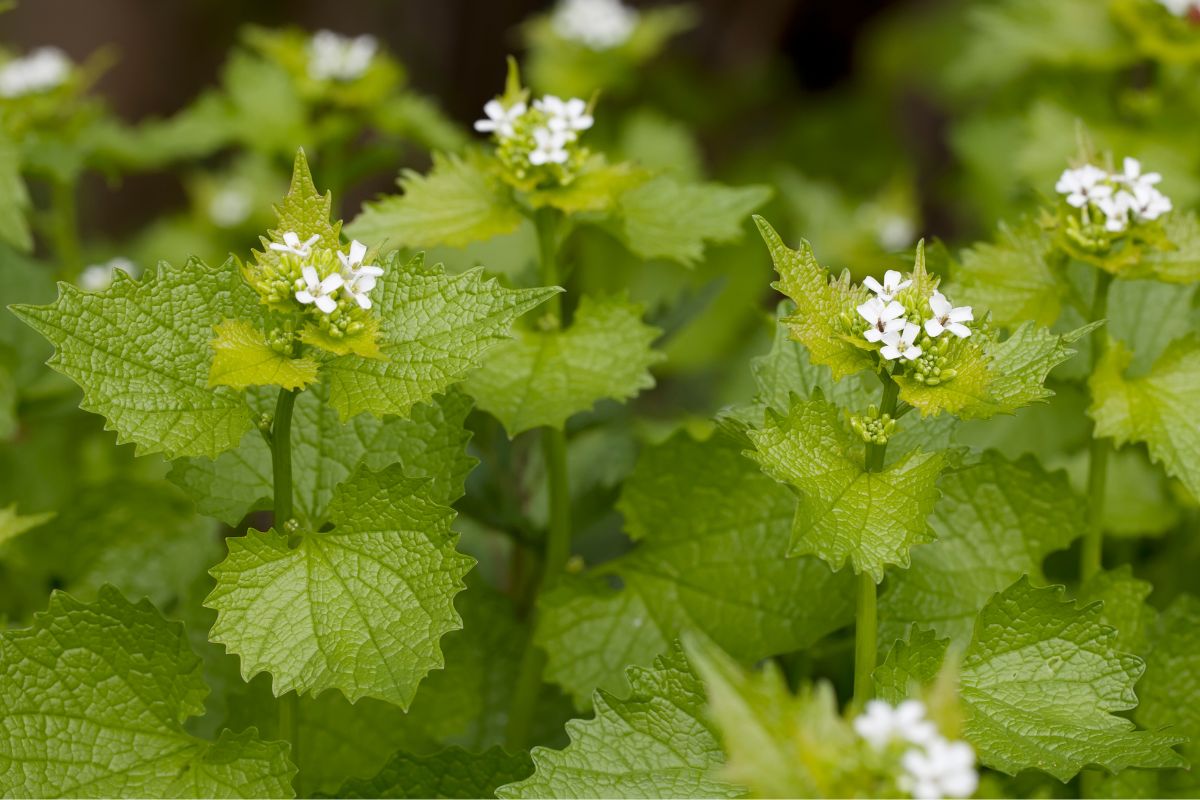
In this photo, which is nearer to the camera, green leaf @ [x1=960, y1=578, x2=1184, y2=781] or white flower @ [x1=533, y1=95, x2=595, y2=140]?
green leaf @ [x1=960, y1=578, x2=1184, y2=781]

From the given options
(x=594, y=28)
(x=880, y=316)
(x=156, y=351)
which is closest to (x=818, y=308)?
(x=880, y=316)

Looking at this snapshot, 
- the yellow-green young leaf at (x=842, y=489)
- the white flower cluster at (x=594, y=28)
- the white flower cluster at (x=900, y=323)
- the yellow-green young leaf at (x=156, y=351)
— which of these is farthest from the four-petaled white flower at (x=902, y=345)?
the white flower cluster at (x=594, y=28)

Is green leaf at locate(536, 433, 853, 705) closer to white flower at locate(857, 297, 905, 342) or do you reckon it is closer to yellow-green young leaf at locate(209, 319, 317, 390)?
white flower at locate(857, 297, 905, 342)

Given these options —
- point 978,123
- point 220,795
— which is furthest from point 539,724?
point 978,123

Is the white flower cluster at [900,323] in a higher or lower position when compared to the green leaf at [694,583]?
higher

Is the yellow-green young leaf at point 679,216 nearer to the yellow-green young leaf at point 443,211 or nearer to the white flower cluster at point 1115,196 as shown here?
the yellow-green young leaf at point 443,211

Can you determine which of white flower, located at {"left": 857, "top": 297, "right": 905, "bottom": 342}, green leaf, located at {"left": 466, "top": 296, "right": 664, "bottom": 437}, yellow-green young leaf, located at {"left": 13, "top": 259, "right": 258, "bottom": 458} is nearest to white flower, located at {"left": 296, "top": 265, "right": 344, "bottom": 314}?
yellow-green young leaf, located at {"left": 13, "top": 259, "right": 258, "bottom": 458}
